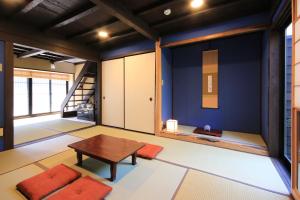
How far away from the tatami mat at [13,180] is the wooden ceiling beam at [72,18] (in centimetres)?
262

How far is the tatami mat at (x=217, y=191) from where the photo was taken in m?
1.53

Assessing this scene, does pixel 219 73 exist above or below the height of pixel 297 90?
above

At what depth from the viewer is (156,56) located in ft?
11.9

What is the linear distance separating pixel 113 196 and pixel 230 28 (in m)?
3.39

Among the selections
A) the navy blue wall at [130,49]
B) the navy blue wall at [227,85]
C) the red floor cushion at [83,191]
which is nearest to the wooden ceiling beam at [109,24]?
the navy blue wall at [130,49]

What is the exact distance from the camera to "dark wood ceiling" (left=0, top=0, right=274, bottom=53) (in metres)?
2.42

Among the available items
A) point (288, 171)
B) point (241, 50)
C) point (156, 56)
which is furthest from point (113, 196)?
point (241, 50)

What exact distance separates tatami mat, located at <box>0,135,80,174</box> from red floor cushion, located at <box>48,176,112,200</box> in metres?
1.18

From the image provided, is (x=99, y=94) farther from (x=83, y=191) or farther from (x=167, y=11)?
(x=83, y=191)

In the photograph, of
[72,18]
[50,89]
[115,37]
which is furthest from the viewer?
[50,89]

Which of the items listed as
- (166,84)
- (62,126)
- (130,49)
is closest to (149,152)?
(166,84)

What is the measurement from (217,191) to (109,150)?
1.39m

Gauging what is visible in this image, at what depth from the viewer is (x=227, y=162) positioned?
2.29 m

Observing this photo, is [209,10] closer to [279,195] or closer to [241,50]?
[241,50]
